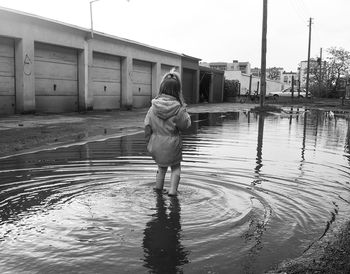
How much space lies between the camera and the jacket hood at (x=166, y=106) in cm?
573

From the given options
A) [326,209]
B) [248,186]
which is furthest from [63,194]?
A: [326,209]

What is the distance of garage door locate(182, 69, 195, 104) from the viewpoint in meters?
40.6

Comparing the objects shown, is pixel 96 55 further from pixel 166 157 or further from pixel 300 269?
pixel 300 269

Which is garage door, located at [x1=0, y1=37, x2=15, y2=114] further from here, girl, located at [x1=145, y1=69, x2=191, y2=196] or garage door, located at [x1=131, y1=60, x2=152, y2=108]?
girl, located at [x1=145, y1=69, x2=191, y2=196]

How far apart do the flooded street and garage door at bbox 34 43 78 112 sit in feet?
42.0

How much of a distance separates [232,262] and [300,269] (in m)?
0.56

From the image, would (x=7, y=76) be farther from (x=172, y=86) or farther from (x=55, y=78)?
(x=172, y=86)

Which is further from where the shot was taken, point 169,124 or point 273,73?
point 273,73

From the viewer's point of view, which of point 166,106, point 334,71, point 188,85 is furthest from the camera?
point 334,71

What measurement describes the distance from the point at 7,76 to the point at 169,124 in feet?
50.8

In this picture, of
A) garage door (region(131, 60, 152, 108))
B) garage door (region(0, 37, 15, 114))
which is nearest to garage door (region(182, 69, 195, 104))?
garage door (region(131, 60, 152, 108))

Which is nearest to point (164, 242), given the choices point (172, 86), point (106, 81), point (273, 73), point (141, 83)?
point (172, 86)

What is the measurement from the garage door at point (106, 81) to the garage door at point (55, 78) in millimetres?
1741

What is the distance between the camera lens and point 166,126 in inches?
228
